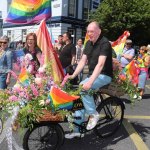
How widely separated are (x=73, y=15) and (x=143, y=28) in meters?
8.06

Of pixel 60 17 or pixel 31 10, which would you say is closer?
pixel 31 10

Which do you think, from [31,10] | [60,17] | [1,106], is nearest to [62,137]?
[1,106]

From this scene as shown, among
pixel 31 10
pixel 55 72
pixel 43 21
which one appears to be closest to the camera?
pixel 55 72

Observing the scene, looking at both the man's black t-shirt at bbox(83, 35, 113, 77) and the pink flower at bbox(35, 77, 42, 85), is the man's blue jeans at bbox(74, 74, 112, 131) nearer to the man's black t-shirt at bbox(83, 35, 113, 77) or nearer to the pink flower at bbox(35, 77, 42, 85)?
the man's black t-shirt at bbox(83, 35, 113, 77)

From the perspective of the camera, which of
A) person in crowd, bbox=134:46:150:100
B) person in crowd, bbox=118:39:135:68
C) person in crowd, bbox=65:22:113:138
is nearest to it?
person in crowd, bbox=65:22:113:138

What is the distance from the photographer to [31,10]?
7969 millimetres

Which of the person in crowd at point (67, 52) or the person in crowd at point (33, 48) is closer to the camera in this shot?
the person in crowd at point (33, 48)

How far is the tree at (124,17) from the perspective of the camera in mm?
29764

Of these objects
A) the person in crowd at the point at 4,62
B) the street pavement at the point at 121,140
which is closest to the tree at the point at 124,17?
the person in crowd at the point at 4,62

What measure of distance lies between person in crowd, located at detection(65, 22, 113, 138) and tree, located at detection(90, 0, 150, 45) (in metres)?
24.6

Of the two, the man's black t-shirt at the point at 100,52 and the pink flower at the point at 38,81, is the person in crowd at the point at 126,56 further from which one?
the pink flower at the point at 38,81

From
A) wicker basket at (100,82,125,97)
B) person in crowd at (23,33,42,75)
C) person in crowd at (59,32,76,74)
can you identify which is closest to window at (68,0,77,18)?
person in crowd at (59,32,76,74)

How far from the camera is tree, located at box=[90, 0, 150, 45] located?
29764mm

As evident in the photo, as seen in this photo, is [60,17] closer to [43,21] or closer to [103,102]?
[43,21]
